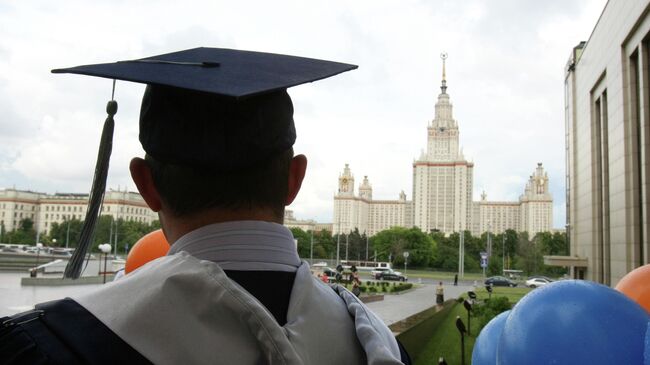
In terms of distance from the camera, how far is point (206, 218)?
1080 millimetres

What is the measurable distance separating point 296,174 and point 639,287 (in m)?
4.29

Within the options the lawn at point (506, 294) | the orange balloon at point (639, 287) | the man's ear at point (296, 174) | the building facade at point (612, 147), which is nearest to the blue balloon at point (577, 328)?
the orange balloon at point (639, 287)

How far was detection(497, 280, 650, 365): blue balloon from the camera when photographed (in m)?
2.89

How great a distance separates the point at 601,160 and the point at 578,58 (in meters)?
7.25

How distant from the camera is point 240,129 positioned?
1130 mm

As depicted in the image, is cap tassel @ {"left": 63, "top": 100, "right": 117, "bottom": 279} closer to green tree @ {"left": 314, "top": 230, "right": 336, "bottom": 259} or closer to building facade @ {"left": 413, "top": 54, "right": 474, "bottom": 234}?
green tree @ {"left": 314, "top": 230, "right": 336, "bottom": 259}

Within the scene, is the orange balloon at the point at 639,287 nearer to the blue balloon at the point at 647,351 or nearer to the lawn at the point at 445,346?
the blue balloon at the point at 647,351

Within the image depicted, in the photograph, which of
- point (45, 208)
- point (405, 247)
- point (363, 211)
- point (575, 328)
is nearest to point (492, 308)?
point (575, 328)

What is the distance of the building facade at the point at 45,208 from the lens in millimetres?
79938

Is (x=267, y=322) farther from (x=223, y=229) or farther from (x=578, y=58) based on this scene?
(x=578, y=58)

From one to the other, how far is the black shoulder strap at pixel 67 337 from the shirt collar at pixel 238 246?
9.9 inches

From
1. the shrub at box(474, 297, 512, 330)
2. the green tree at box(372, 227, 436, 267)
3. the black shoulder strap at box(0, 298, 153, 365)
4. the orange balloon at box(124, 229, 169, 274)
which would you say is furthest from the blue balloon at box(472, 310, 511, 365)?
the green tree at box(372, 227, 436, 267)

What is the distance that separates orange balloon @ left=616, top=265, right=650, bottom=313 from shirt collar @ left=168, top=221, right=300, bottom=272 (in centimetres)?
429

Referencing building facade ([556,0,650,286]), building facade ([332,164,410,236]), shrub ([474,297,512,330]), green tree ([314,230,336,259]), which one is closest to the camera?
building facade ([556,0,650,286])
